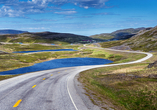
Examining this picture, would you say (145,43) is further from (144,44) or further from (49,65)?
(49,65)

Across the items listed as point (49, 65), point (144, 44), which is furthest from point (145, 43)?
point (49, 65)

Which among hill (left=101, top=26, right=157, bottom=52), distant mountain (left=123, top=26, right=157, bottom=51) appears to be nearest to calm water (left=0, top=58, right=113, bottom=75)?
distant mountain (left=123, top=26, right=157, bottom=51)

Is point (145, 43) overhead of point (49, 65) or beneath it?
overhead

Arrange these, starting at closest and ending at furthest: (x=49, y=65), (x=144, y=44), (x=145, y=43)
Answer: (x=49, y=65)
(x=144, y=44)
(x=145, y=43)

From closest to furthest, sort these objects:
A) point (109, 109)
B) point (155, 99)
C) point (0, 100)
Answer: point (109, 109) < point (0, 100) < point (155, 99)

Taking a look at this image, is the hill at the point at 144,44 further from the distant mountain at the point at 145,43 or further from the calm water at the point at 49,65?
the calm water at the point at 49,65

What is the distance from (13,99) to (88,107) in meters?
7.50

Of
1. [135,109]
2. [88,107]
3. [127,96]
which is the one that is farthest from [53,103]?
[127,96]

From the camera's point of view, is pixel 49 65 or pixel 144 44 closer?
pixel 49 65

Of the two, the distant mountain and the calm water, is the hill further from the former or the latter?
the calm water

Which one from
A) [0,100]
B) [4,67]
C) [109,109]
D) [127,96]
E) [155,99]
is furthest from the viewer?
[4,67]

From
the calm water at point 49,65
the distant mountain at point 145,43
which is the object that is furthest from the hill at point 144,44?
the calm water at point 49,65

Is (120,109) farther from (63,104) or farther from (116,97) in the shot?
(63,104)

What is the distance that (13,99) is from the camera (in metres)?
13.1
